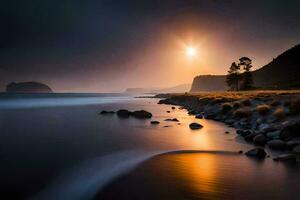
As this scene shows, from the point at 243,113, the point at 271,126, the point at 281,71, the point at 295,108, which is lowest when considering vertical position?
the point at 271,126

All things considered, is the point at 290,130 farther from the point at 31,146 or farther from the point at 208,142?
the point at 31,146

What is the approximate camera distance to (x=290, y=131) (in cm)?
1794

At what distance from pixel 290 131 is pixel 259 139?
87.8 inches

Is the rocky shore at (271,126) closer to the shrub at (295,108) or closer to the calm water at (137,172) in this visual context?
the shrub at (295,108)

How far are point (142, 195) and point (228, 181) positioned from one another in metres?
4.09

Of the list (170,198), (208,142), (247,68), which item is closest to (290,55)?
(247,68)

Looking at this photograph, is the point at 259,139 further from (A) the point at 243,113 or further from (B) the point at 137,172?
(A) the point at 243,113

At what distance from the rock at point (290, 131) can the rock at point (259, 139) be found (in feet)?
4.00

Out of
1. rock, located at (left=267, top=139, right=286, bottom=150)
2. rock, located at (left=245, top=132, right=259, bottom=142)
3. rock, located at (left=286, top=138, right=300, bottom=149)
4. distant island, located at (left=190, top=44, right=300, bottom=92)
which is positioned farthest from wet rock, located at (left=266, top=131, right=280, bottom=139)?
distant island, located at (left=190, top=44, right=300, bottom=92)

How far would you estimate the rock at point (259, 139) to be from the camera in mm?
18172

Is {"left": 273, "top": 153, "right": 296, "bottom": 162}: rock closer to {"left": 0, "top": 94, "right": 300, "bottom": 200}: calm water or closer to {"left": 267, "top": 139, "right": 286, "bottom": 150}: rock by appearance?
{"left": 0, "top": 94, "right": 300, "bottom": 200}: calm water

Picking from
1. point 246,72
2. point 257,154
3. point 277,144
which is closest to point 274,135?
point 277,144

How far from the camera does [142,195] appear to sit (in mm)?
9352

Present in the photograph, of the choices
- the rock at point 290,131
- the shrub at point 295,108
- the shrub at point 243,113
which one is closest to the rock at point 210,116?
the shrub at point 243,113
